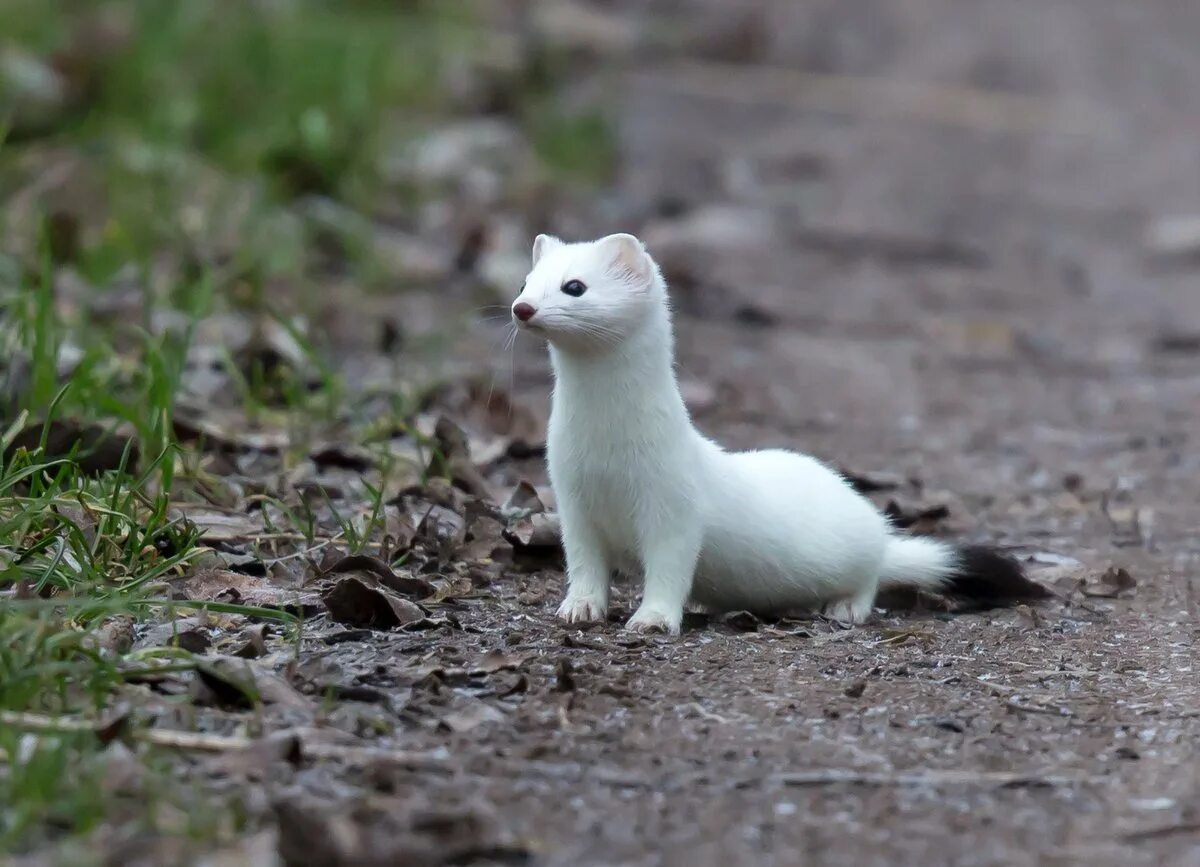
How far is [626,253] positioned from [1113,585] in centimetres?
137

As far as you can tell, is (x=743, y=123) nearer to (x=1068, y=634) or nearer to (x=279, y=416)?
(x=279, y=416)

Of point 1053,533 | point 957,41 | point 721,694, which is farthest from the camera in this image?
point 957,41

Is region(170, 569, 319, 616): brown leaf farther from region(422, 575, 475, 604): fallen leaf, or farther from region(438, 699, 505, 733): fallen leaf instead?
region(438, 699, 505, 733): fallen leaf

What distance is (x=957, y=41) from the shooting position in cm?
1378

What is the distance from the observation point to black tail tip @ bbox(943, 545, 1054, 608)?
145 inches

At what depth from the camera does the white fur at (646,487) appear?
334 cm

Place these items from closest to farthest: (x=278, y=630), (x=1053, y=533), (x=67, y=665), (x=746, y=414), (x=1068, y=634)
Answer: (x=67, y=665), (x=278, y=630), (x=1068, y=634), (x=1053, y=533), (x=746, y=414)

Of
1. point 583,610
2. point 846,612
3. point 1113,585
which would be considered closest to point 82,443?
point 583,610

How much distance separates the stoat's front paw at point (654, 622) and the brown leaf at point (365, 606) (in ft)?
1.33

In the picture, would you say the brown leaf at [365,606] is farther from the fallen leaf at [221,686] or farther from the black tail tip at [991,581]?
the black tail tip at [991,581]

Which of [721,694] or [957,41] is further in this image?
[957,41]

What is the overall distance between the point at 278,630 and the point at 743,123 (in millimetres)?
8850

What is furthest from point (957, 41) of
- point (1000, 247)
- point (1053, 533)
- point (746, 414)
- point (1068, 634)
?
point (1068, 634)

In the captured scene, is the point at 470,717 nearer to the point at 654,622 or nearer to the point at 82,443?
the point at 654,622
